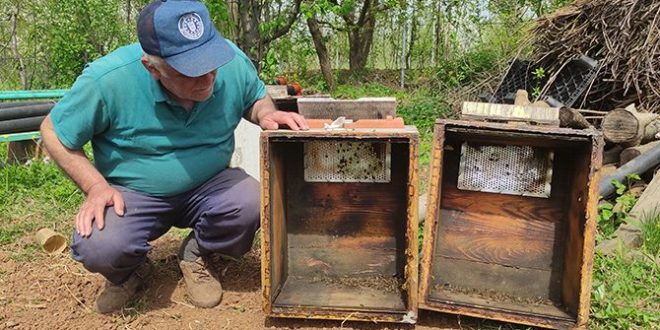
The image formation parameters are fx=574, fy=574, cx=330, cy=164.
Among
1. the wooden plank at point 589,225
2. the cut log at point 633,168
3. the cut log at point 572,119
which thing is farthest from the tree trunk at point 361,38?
the wooden plank at point 589,225

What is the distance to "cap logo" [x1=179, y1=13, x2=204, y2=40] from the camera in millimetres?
2248

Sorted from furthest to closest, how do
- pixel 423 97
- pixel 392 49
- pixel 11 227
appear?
pixel 392 49 → pixel 423 97 → pixel 11 227

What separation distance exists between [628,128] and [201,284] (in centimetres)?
335

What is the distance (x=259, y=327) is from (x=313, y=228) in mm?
585

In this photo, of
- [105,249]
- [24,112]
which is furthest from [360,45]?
[105,249]

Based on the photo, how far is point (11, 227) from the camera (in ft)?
12.2

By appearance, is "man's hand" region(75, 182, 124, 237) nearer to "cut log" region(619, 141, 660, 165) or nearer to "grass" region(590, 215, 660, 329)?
"grass" region(590, 215, 660, 329)

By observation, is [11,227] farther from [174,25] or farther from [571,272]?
[571,272]

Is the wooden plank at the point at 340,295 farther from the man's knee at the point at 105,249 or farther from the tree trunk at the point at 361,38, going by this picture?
the tree trunk at the point at 361,38

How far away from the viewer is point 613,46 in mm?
5535

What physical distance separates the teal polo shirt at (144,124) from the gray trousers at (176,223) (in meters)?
0.07

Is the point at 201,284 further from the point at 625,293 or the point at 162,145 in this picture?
the point at 625,293

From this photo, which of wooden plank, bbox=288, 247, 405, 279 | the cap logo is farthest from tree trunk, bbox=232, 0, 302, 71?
the cap logo

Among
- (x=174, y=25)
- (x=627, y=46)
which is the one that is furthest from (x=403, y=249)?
(x=627, y=46)
